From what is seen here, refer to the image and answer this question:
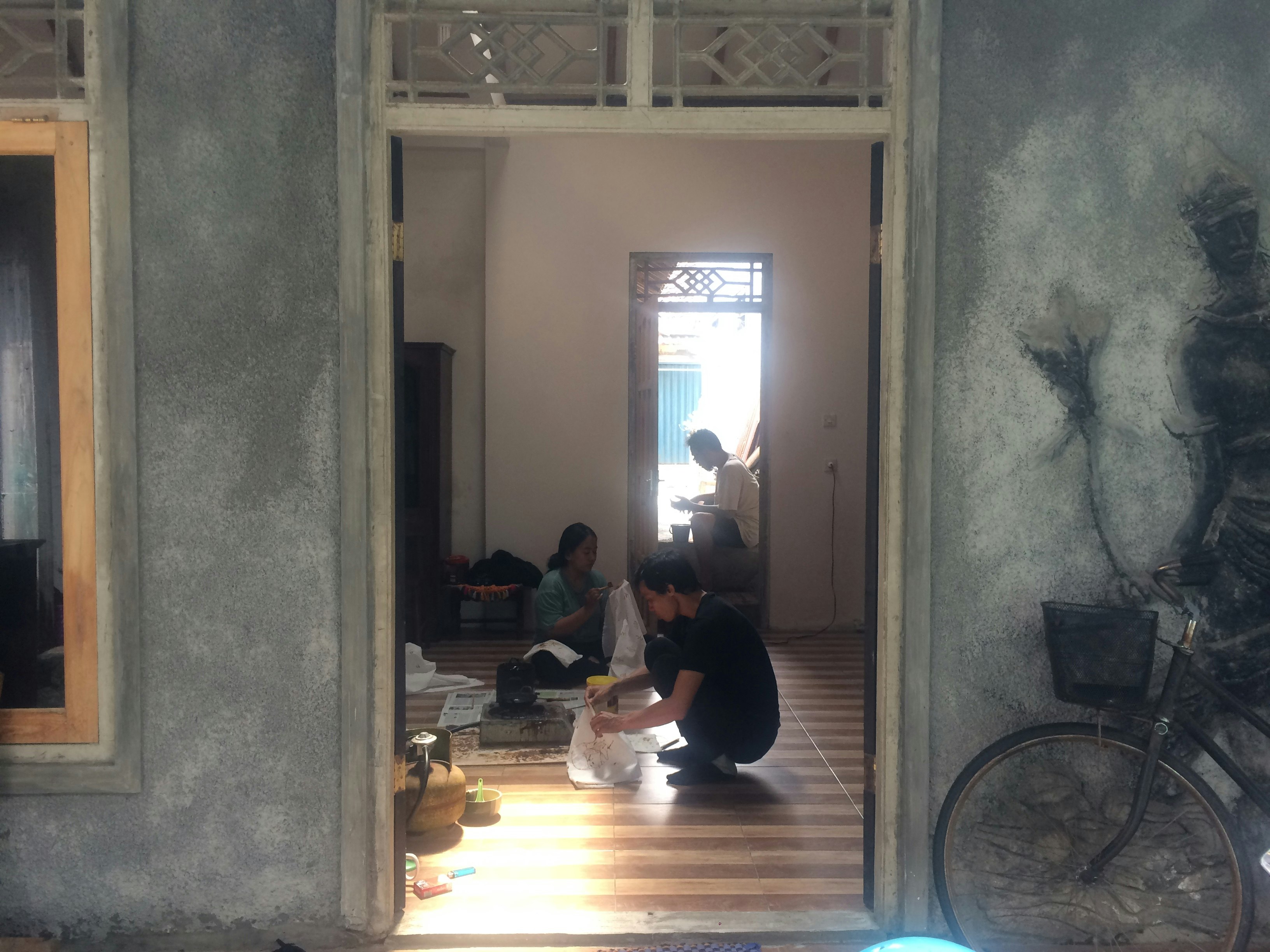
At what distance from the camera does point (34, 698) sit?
2770mm

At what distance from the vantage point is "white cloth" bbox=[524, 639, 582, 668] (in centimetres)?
579

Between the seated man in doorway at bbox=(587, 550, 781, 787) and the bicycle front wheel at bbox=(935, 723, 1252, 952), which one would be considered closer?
the bicycle front wheel at bbox=(935, 723, 1252, 952)

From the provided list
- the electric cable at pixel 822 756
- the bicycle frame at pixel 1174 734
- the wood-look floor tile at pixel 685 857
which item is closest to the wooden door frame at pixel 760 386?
the electric cable at pixel 822 756

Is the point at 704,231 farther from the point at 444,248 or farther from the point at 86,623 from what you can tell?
the point at 86,623

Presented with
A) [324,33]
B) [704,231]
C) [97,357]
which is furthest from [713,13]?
[704,231]

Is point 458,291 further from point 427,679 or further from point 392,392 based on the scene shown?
point 392,392

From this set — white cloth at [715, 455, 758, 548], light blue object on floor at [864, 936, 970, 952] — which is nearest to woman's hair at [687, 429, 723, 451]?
white cloth at [715, 455, 758, 548]

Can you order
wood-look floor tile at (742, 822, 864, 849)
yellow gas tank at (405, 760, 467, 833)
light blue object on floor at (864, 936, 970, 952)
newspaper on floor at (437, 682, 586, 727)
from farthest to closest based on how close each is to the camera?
newspaper on floor at (437, 682, 586, 727) < wood-look floor tile at (742, 822, 864, 849) < yellow gas tank at (405, 760, 467, 833) < light blue object on floor at (864, 936, 970, 952)

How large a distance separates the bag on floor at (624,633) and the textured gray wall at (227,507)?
3231 millimetres

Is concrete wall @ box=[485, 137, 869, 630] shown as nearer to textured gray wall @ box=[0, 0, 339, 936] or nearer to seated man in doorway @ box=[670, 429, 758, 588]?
seated man in doorway @ box=[670, 429, 758, 588]

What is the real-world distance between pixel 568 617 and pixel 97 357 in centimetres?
361

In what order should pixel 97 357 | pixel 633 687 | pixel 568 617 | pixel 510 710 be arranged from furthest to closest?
pixel 568 617, pixel 510 710, pixel 633 687, pixel 97 357

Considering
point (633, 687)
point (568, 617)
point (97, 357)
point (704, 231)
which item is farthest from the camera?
point (704, 231)

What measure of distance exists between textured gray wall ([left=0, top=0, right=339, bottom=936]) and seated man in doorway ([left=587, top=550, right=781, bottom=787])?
1.60 meters
